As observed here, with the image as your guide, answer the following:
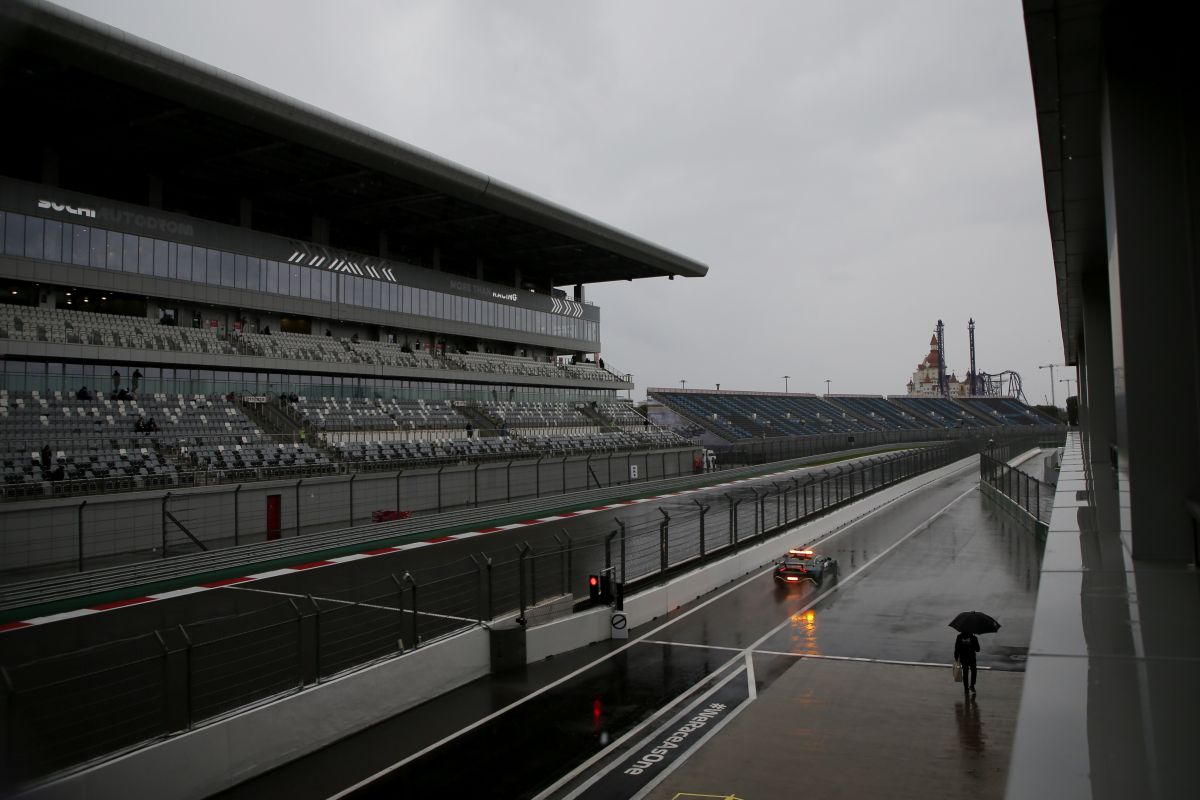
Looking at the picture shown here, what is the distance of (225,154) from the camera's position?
32562 mm

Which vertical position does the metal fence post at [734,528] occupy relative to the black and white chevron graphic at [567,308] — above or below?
below

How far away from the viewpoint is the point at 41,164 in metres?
30.6

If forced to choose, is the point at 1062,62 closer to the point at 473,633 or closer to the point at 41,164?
the point at 473,633

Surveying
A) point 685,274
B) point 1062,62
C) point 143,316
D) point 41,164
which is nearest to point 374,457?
point 143,316

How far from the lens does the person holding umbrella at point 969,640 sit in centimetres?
1091

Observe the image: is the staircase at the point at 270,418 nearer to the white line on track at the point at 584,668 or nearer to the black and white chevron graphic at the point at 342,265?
the black and white chevron graphic at the point at 342,265

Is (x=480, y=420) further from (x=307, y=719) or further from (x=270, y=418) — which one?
(x=307, y=719)

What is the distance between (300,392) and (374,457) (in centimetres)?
845

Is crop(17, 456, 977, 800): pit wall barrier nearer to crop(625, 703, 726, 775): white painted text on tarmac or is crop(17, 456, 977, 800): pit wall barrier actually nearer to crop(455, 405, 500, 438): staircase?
crop(625, 703, 726, 775): white painted text on tarmac

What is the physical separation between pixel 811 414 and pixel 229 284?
6483 cm

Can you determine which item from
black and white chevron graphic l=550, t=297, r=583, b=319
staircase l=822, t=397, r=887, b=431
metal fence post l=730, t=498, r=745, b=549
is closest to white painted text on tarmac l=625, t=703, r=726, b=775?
metal fence post l=730, t=498, r=745, b=549

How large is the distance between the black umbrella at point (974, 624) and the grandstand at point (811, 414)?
4869cm

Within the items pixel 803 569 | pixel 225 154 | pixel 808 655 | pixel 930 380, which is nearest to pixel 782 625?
pixel 808 655

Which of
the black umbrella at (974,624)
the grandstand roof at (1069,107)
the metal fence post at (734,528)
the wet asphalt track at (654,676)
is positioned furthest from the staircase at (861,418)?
the grandstand roof at (1069,107)
